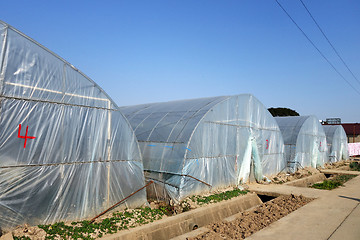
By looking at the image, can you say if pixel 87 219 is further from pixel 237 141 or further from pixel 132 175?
pixel 237 141

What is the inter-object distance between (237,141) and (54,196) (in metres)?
9.88

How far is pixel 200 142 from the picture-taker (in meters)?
12.5

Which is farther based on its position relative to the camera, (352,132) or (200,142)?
(352,132)

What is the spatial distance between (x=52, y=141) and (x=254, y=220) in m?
7.00

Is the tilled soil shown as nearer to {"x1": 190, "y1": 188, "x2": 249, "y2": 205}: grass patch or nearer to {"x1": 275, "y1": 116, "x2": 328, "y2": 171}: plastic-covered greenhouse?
{"x1": 190, "y1": 188, "x2": 249, "y2": 205}: grass patch

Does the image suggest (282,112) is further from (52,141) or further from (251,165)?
(52,141)

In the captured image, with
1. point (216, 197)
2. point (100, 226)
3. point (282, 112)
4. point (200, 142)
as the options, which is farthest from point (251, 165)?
point (282, 112)

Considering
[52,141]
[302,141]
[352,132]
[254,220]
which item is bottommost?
[254,220]

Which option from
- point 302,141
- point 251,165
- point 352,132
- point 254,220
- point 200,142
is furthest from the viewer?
point 352,132

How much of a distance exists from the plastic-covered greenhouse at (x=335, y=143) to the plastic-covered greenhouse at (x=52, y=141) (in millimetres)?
30765

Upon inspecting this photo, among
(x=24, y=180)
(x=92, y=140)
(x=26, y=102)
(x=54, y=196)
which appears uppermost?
(x=26, y=102)

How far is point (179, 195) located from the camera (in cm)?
1127

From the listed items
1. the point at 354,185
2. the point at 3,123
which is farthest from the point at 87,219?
the point at 354,185

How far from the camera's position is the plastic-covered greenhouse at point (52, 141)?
714 cm
